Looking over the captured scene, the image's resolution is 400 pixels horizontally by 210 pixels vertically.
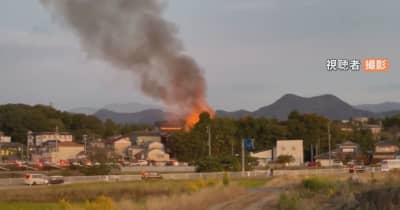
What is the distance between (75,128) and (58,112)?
741 cm

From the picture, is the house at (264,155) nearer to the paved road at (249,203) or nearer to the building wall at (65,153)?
the building wall at (65,153)

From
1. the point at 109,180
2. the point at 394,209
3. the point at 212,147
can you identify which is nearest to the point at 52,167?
the point at 212,147

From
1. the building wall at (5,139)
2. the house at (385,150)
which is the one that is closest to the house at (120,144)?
the building wall at (5,139)

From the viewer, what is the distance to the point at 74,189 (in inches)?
2048

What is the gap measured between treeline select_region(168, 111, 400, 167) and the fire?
209 cm

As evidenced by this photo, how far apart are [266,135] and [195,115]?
18.0 metres

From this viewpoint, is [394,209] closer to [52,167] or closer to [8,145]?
[52,167]

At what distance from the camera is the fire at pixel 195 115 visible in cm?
11169

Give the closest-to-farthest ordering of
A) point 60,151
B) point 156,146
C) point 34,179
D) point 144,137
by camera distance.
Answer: point 34,179 → point 156,146 → point 60,151 → point 144,137

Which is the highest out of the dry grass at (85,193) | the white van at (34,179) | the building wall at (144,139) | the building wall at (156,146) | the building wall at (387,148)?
the building wall at (144,139)

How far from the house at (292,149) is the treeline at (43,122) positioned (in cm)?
6761

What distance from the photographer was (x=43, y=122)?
558 feet

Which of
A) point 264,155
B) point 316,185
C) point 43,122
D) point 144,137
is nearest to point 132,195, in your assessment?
point 316,185

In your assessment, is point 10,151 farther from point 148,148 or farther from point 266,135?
point 266,135
